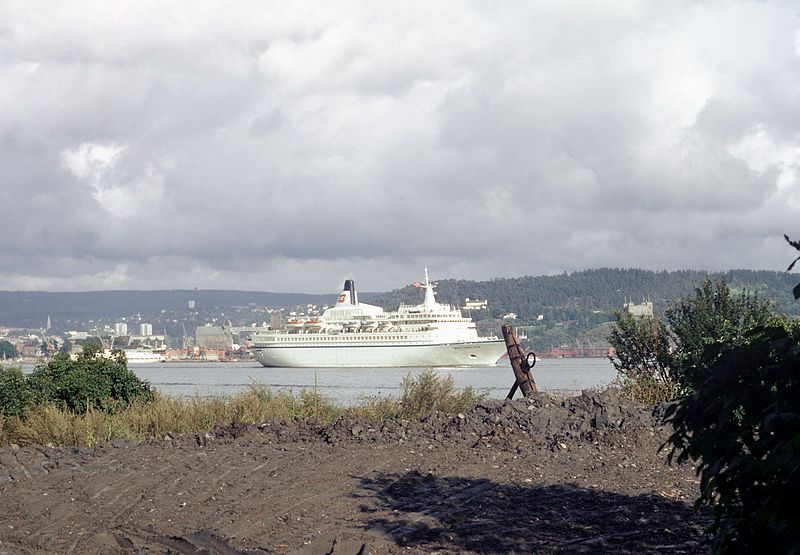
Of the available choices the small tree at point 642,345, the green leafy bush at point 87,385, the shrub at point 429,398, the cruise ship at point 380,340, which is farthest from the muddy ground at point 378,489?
the cruise ship at point 380,340

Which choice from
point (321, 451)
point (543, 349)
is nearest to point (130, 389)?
point (321, 451)

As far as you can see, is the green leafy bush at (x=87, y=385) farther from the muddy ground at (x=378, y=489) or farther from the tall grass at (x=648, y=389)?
the tall grass at (x=648, y=389)

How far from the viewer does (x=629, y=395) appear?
1706 cm

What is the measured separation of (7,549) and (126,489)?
170 cm

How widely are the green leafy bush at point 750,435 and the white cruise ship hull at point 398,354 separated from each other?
251 feet

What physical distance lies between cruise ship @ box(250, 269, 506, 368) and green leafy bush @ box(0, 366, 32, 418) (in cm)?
6792

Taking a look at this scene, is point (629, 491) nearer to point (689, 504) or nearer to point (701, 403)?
point (689, 504)

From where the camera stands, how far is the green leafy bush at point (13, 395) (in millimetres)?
15539

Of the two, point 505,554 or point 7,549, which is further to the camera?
point 7,549

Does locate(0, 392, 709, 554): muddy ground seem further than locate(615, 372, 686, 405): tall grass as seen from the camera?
No

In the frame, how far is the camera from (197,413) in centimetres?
1480

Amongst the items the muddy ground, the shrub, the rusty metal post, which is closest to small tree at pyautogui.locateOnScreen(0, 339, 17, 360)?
the shrub

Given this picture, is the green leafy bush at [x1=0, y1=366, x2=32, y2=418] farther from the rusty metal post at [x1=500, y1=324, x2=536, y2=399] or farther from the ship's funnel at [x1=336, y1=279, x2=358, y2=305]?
the ship's funnel at [x1=336, y1=279, x2=358, y2=305]

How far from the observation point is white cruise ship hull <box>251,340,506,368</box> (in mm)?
84000
